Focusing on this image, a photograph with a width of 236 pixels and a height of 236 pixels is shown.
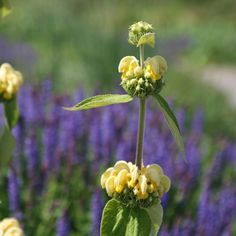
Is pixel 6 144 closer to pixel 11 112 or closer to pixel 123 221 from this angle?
pixel 11 112

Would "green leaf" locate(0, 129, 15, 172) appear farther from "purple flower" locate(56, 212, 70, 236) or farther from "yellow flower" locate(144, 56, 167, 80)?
"purple flower" locate(56, 212, 70, 236)

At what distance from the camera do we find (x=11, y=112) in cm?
131

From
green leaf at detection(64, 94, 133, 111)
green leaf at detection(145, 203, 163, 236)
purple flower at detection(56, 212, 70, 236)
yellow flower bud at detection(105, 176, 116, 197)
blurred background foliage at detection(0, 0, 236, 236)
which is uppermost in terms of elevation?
blurred background foliage at detection(0, 0, 236, 236)

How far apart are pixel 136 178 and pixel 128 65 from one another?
0.17 meters

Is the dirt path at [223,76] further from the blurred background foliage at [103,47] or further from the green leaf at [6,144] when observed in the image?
the green leaf at [6,144]

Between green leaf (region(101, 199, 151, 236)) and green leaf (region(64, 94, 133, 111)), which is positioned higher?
green leaf (region(64, 94, 133, 111))

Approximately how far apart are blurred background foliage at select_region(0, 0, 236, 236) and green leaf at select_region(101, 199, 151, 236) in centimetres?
88

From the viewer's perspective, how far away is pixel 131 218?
107 cm

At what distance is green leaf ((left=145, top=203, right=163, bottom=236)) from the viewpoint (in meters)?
1.07

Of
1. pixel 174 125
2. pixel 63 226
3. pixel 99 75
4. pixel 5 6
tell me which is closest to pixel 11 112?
pixel 5 6

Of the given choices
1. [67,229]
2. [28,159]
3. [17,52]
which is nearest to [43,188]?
[28,159]

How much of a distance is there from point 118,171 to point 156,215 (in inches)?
3.8

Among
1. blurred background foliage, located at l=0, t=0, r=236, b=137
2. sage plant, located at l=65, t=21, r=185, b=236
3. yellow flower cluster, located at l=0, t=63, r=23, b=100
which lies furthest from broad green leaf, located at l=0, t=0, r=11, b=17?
blurred background foliage, located at l=0, t=0, r=236, b=137

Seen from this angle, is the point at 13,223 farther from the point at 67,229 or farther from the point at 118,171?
the point at 67,229
